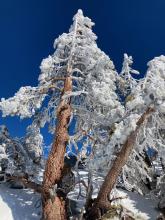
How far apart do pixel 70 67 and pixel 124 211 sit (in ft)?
28.4

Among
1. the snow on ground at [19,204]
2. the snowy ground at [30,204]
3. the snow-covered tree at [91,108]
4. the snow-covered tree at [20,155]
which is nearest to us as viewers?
the snow-covered tree at [91,108]

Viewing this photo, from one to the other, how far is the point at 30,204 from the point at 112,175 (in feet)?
18.5

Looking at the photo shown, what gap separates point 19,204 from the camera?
19750 mm

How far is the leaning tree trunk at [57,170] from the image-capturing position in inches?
714

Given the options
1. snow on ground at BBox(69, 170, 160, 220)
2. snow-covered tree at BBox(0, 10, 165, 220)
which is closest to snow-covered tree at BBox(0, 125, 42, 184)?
snow-covered tree at BBox(0, 10, 165, 220)

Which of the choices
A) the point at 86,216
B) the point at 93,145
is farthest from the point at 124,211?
the point at 93,145

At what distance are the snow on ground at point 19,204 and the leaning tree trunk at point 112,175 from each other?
3.10 metres

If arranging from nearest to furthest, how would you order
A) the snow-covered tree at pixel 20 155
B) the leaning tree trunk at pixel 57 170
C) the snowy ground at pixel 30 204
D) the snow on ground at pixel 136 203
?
the leaning tree trunk at pixel 57 170
the snowy ground at pixel 30 204
the snow on ground at pixel 136 203
the snow-covered tree at pixel 20 155

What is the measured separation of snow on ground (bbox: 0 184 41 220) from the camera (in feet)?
61.1

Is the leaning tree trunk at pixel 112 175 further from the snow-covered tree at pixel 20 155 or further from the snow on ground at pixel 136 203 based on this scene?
the snow-covered tree at pixel 20 155

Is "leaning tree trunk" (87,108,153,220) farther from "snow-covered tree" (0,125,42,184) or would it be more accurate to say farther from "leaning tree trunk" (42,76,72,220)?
"snow-covered tree" (0,125,42,184)

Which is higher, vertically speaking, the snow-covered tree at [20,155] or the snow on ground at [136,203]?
the snow-covered tree at [20,155]

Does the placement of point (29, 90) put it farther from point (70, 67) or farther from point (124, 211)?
point (124, 211)

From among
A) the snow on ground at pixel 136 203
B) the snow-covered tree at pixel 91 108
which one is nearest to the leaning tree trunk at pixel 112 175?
the snow-covered tree at pixel 91 108
